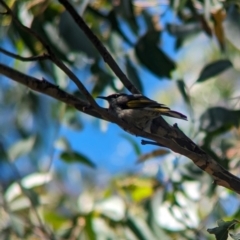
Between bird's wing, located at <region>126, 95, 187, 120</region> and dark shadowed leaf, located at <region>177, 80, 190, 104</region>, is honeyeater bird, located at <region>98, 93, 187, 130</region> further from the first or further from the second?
dark shadowed leaf, located at <region>177, 80, 190, 104</region>

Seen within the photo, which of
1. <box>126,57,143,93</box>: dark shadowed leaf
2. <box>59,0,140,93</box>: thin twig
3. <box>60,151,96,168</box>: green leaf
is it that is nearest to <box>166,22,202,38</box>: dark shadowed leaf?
<box>126,57,143,93</box>: dark shadowed leaf

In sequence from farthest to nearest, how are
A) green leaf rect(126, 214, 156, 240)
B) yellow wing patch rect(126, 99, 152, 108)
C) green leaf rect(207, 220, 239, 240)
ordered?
green leaf rect(126, 214, 156, 240) < yellow wing patch rect(126, 99, 152, 108) < green leaf rect(207, 220, 239, 240)

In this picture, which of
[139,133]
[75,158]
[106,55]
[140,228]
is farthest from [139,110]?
[75,158]

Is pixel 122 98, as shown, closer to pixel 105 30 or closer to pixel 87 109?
pixel 87 109

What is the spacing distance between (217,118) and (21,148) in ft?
2.66

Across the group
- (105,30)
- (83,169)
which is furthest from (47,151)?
(83,169)

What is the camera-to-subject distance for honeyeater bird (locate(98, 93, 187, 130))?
4.89 ft

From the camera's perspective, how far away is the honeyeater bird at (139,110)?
1.49 meters

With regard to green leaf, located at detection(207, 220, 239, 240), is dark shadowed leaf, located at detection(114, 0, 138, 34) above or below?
above

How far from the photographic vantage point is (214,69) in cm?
204

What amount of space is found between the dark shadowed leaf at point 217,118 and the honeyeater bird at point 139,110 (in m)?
0.42

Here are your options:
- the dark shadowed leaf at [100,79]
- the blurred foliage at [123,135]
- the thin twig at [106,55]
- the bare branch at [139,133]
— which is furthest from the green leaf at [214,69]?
the bare branch at [139,133]

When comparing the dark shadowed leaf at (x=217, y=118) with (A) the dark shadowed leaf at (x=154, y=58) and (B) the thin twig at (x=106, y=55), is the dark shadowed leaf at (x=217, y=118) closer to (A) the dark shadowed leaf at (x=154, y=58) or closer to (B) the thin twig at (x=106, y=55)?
(A) the dark shadowed leaf at (x=154, y=58)

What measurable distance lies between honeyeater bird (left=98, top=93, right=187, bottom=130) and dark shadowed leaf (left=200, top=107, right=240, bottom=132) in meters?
0.42
